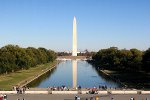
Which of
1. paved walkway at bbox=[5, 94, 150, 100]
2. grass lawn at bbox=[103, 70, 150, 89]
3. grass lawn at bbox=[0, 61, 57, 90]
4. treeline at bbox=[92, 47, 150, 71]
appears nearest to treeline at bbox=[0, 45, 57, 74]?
grass lawn at bbox=[0, 61, 57, 90]

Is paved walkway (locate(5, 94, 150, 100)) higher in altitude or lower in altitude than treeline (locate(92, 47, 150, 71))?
lower

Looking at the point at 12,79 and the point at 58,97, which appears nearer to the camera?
the point at 58,97

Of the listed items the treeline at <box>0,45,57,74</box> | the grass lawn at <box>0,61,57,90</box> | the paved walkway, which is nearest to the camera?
the paved walkway

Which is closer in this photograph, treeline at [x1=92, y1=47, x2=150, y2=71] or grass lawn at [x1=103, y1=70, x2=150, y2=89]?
grass lawn at [x1=103, y1=70, x2=150, y2=89]

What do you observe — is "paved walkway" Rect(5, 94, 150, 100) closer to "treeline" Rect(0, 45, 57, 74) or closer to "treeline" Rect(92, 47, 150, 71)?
"treeline" Rect(92, 47, 150, 71)

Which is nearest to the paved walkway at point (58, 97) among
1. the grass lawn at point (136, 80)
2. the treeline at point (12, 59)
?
the grass lawn at point (136, 80)

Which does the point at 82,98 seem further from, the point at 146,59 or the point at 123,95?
the point at 146,59

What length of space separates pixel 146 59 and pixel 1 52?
30.1m

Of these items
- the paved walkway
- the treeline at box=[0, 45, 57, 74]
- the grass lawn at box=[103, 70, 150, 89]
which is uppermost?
the treeline at box=[0, 45, 57, 74]

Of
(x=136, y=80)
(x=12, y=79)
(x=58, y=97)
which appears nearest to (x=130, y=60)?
(x=136, y=80)

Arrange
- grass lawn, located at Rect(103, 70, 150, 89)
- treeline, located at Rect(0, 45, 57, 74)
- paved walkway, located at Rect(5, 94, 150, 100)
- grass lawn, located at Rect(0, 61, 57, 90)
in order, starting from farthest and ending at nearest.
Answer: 1. treeline, located at Rect(0, 45, 57, 74)
2. grass lawn, located at Rect(103, 70, 150, 89)
3. grass lawn, located at Rect(0, 61, 57, 90)
4. paved walkway, located at Rect(5, 94, 150, 100)

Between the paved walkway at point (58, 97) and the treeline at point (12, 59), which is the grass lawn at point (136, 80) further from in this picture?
the treeline at point (12, 59)

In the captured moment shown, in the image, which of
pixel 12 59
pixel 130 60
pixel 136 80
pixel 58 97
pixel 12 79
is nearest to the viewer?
pixel 58 97

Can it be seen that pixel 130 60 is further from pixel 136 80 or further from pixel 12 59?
pixel 12 59
